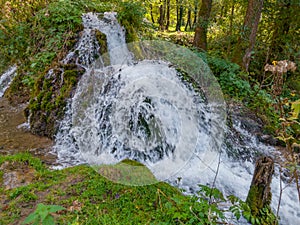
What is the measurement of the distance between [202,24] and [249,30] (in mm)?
1681

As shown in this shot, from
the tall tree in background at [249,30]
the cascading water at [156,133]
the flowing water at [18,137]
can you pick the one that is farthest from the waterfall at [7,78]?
the tall tree in background at [249,30]

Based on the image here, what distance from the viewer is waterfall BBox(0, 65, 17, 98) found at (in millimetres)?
6754

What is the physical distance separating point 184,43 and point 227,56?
195cm

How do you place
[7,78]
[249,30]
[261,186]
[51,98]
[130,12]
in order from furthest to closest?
[130,12] < [7,78] < [249,30] < [51,98] < [261,186]

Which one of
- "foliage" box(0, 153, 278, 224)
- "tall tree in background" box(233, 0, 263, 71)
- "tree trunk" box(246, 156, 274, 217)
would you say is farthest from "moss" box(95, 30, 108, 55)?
"tree trunk" box(246, 156, 274, 217)

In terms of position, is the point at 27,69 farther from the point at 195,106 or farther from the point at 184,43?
the point at 184,43

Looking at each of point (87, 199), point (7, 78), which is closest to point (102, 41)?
point (7, 78)

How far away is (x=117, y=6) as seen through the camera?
8031mm

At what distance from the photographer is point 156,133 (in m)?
4.44

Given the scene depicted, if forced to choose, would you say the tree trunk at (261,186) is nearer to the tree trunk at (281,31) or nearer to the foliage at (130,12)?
the foliage at (130,12)

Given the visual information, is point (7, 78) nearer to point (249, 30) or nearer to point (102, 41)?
point (102, 41)

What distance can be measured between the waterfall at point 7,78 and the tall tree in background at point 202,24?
573 centimetres

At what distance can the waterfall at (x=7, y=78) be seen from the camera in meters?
6.75

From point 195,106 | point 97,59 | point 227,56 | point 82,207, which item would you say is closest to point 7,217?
point 82,207
